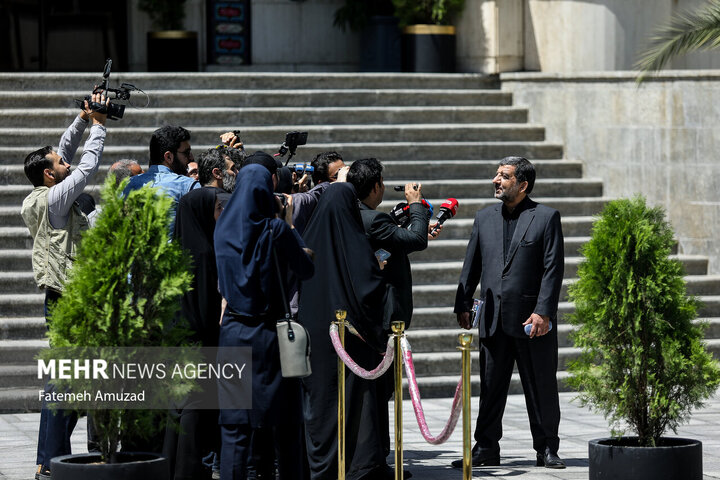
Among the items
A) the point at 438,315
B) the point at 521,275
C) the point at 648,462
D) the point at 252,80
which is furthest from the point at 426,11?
the point at 648,462

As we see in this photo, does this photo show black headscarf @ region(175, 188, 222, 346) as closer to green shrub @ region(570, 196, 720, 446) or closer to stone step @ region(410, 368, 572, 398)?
green shrub @ region(570, 196, 720, 446)

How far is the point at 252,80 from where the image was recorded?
15695mm

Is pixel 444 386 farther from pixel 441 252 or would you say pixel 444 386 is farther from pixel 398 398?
pixel 398 398

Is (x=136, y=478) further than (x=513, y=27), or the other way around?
(x=513, y=27)

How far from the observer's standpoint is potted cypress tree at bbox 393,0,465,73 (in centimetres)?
1731

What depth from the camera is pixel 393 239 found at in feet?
27.1

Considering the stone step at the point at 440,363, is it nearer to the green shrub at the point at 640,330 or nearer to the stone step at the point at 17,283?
the stone step at the point at 17,283

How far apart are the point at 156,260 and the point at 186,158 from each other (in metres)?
2.38

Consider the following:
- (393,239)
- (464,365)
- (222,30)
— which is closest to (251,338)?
(464,365)

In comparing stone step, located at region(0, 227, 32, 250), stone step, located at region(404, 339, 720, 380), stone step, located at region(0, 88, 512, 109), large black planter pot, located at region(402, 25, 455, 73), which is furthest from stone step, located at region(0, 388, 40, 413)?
large black planter pot, located at region(402, 25, 455, 73)

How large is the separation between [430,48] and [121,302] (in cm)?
1163

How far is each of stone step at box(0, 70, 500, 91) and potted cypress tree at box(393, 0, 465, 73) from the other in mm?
866

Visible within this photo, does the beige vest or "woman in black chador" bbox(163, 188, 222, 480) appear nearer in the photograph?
"woman in black chador" bbox(163, 188, 222, 480)

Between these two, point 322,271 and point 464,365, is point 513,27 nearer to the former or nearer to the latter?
point 322,271
